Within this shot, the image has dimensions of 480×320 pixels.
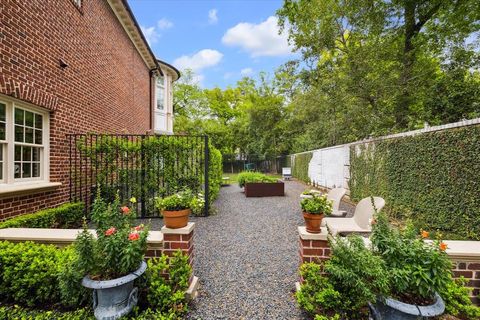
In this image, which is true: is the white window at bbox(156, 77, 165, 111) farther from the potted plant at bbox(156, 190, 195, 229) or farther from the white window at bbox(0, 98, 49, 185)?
the potted plant at bbox(156, 190, 195, 229)

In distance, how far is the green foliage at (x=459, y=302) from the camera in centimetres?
196

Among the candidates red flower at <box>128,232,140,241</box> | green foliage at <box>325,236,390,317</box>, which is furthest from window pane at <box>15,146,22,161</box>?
green foliage at <box>325,236,390,317</box>

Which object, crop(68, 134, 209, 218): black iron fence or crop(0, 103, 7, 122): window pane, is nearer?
crop(0, 103, 7, 122): window pane

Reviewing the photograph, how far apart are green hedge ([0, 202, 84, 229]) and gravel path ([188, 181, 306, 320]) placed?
107 inches

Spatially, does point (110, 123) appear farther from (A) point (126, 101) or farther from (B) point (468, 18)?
(B) point (468, 18)

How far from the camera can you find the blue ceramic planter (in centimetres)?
185

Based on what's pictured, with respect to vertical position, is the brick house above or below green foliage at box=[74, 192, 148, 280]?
above

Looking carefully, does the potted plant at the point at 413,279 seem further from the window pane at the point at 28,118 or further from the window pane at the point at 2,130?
the window pane at the point at 28,118

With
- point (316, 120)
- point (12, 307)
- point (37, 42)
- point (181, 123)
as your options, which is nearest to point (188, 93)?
point (181, 123)

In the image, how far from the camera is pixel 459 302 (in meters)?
2.05

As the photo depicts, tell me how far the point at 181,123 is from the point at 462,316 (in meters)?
25.3

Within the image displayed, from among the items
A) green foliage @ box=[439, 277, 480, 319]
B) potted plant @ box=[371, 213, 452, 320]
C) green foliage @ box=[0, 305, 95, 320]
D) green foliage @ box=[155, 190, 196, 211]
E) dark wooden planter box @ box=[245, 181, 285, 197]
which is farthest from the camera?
dark wooden planter box @ box=[245, 181, 285, 197]

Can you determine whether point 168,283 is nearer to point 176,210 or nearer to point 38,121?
point 176,210

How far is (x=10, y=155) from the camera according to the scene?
12.3 ft
